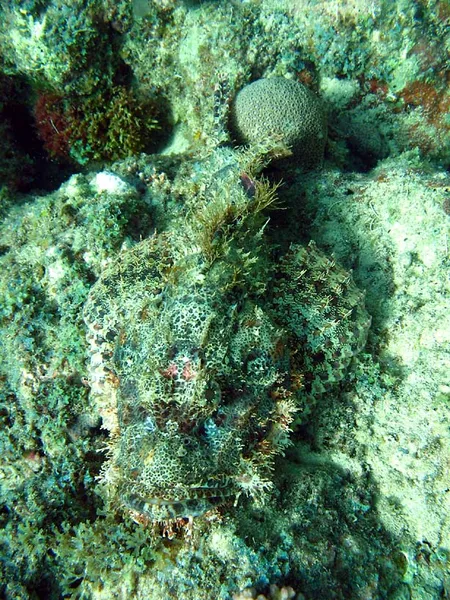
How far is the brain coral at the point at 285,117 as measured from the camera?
5.18 metres

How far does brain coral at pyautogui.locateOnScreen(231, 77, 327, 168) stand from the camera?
17.0ft

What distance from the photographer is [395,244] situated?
4543 mm

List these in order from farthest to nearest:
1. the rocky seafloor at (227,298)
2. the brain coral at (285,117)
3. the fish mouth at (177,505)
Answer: the brain coral at (285,117) < the rocky seafloor at (227,298) < the fish mouth at (177,505)

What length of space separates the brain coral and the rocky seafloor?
20cm

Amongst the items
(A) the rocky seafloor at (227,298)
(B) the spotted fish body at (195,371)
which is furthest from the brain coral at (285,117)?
(B) the spotted fish body at (195,371)

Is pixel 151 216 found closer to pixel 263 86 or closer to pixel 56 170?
pixel 263 86

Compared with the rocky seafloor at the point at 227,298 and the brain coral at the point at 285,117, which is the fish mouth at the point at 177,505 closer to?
the rocky seafloor at the point at 227,298

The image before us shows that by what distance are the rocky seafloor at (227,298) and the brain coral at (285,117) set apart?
0.20m

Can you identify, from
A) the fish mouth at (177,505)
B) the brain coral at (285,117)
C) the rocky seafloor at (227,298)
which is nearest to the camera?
the fish mouth at (177,505)

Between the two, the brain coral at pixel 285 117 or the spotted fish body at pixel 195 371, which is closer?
the spotted fish body at pixel 195 371

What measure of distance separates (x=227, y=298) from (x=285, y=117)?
3.24 metres

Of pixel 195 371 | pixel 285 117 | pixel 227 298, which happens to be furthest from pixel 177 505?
pixel 285 117

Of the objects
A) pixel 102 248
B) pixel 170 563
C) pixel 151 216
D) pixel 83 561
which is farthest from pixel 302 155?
pixel 83 561

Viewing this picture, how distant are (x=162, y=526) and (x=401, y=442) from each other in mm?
2363
